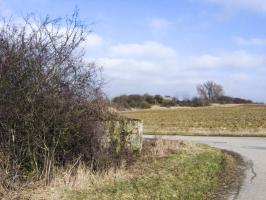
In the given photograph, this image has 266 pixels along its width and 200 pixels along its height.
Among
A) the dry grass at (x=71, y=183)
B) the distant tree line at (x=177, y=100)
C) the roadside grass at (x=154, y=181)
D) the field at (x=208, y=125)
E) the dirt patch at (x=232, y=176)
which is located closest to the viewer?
the dry grass at (x=71, y=183)

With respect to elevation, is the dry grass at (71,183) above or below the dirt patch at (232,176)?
above

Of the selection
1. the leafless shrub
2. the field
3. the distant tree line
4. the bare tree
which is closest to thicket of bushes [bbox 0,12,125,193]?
the leafless shrub

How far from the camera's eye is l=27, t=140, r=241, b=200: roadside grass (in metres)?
9.56

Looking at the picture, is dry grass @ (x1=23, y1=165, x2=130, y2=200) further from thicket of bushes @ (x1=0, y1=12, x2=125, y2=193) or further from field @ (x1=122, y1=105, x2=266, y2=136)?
field @ (x1=122, y1=105, x2=266, y2=136)

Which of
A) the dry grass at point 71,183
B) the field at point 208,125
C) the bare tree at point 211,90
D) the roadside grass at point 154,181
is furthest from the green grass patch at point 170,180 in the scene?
the bare tree at point 211,90

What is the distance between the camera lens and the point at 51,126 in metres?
10.6

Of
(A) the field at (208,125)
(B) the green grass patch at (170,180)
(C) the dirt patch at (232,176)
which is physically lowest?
(C) the dirt patch at (232,176)

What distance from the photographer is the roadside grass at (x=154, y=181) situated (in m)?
9.56

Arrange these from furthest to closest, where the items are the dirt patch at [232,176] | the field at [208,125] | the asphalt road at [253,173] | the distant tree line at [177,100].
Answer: the distant tree line at [177,100] → the field at [208,125] → the dirt patch at [232,176] → the asphalt road at [253,173]

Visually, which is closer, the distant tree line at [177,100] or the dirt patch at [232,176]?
the dirt patch at [232,176]

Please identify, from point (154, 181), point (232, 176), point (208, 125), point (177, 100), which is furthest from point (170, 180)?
point (177, 100)

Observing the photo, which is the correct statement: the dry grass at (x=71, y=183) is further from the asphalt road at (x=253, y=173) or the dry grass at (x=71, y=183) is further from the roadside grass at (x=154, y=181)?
the asphalt road at (x=253, y=173)

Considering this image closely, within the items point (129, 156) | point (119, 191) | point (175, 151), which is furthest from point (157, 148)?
point (119, 191)

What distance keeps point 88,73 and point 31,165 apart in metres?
2.33
